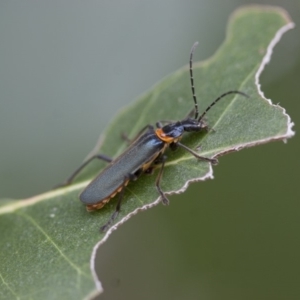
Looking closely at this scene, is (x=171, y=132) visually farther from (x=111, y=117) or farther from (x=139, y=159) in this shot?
(x=111, y=117)

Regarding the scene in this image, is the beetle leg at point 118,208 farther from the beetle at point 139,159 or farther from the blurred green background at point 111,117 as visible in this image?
the blurred green background at point 111,117

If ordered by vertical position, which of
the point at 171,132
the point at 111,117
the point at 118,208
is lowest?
the point at 111,117

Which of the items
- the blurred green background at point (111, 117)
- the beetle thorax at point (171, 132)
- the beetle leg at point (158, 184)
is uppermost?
the beetle thorax at point (171, 132)

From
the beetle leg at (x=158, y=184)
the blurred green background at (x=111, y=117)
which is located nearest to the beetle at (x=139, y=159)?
the beetle leg at (x=158, y=184)

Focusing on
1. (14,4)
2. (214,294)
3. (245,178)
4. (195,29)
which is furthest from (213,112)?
(14,4)

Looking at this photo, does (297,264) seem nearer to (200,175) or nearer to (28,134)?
(200,175)

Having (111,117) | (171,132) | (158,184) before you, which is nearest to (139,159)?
(171,132)

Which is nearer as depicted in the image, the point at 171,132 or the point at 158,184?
the point at 158,184
